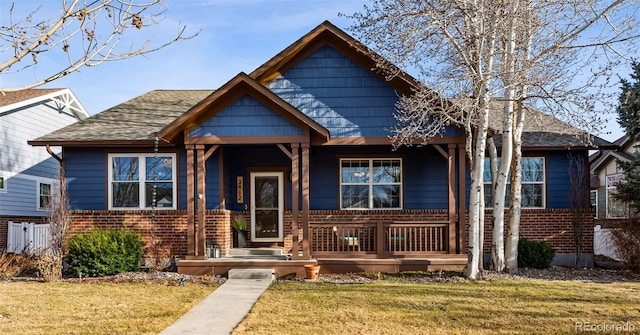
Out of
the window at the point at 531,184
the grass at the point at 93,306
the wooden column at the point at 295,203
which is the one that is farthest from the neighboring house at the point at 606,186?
the grass at the point at 93,306

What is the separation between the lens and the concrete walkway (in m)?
7.40

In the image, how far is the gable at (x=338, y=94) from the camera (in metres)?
13.1

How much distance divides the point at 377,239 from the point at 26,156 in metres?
13.5

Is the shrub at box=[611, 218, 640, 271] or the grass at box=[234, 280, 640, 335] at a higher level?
the shrub at box=[611, 218, 640, 271]

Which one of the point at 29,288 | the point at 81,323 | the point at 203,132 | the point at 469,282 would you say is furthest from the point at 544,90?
the point at 29,288

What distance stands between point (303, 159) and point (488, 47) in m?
4.70

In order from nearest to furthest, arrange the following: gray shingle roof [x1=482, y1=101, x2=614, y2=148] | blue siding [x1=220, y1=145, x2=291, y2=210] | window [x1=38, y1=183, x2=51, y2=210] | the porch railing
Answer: the porch railing → gray shingle roof [x1=482, y1=101, x2=614, y2=148] → blue siding [x1=220, y1=145, x2=291, y2=210] → window [x1=38, y1=183, x2=51, y2=210]

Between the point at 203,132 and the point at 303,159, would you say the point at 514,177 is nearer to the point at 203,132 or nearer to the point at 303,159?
the point at 303,159

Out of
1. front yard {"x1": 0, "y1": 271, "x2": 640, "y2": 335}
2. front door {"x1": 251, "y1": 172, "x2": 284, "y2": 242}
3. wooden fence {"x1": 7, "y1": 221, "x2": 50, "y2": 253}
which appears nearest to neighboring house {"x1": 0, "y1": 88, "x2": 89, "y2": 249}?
wooden fence {"x1": 7, "y1": 221, "x2": 50, "y2": 253}

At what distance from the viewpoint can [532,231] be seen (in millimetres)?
14180

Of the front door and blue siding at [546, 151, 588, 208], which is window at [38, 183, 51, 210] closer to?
the front door

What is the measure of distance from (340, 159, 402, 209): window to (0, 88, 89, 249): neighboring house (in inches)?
400

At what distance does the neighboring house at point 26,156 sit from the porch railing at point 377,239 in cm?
1042

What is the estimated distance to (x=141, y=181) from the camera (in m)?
14.1
